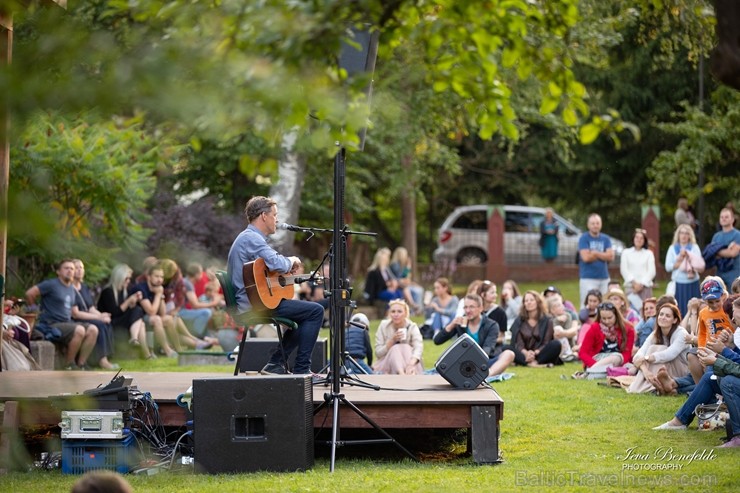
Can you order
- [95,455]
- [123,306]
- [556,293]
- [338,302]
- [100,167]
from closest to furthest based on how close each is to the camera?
[338,302] → [95,455] → [100,167] → [123,306] → [556,293]

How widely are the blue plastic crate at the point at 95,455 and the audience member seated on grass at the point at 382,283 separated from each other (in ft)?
45.2

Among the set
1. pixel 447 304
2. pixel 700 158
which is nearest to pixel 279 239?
pixel 447 304

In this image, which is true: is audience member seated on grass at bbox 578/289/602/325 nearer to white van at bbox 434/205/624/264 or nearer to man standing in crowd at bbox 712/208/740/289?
man standing in crowd at bbox 712/208/740/289

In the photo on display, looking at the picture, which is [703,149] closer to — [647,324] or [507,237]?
[507,237]

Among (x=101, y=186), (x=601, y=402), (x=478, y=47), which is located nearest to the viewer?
(x=478, y=47)

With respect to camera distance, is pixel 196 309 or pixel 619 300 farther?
pixel 196 309

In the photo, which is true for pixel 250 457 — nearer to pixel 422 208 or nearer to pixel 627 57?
pixel 627 57

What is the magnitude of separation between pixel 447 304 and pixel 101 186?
6.44 metres

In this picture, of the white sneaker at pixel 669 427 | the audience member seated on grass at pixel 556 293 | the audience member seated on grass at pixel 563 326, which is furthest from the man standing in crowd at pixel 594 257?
the white sneaker at pixel 669 427

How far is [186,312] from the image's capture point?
17.2 meters

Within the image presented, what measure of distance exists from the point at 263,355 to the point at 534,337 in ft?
18.0

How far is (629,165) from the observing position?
29266mm

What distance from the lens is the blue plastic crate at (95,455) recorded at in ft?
24.7

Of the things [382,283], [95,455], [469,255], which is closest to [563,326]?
[382,283]
